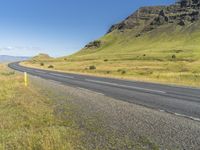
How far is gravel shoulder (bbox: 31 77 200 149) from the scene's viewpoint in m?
7.35

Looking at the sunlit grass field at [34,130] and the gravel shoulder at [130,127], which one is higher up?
the sunlit grass field at [34,130]

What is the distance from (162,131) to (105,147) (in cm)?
204

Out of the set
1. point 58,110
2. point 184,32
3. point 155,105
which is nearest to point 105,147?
point 58,110

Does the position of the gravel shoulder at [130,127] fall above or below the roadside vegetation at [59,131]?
below

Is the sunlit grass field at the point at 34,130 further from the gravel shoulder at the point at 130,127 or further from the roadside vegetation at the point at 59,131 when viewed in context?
the gravel shoulder at the point at 130,127

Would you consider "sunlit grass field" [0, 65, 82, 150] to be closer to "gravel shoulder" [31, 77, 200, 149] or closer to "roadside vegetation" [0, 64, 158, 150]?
"roadside vegetation" [0, 64, 158, 150]

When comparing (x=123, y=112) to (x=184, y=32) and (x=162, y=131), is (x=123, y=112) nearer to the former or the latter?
(x=162, y=131)

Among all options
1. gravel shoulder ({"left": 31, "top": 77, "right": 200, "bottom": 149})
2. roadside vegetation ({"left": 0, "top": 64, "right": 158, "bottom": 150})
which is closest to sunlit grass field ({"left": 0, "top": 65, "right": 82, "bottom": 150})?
roadside vegetation ({"left": 0, "top": 64, "right": 158, "bottom": 150})

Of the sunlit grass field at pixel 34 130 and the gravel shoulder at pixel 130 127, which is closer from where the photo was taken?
the sunlit grass field at pixel 34 130

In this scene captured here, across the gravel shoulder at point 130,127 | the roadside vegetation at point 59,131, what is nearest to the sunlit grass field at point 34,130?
the roadside vegetation at point 59,131

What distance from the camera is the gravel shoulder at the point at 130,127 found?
7352 millimetres

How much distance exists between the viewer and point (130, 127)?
906 cm

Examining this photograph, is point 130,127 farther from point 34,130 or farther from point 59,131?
point 34,130

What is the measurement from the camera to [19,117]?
10.5 meters
